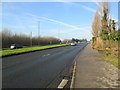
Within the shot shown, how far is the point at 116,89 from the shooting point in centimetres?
460

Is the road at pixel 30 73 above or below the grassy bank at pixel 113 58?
below

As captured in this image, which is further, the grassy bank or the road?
the grassy bank

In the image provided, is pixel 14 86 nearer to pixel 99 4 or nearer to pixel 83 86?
pixel 83 86

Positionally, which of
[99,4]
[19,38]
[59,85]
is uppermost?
[99,4]

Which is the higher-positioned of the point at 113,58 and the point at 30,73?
the point at 113,58

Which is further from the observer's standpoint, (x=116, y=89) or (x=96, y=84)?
(x=96, y=84)

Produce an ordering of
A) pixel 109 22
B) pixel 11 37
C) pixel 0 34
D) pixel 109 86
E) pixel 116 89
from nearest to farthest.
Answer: pixel 116 89
pixel 109 86
pixel 109 22
pixel 0 34
pixel 11 37

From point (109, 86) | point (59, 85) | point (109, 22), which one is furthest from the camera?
point (109, 22)

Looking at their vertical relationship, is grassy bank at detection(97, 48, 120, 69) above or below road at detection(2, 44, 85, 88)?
above

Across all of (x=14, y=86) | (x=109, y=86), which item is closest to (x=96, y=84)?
(x=109, y=86)

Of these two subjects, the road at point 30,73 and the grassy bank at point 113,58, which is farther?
the grassy bank at point 113,58

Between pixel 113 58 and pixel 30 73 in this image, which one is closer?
pixel 30 73

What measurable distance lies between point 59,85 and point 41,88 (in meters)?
0.82

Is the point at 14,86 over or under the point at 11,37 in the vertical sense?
under
